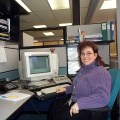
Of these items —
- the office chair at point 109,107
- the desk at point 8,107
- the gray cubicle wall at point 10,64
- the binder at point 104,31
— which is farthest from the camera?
the binder at point 104,31

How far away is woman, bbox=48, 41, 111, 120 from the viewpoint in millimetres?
877

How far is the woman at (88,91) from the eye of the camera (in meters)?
0.88

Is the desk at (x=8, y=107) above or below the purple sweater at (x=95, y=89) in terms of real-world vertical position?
below

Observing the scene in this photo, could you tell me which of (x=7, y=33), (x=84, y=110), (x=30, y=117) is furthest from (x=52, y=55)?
(x=30, y=117)

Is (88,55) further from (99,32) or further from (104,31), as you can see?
(99,32)

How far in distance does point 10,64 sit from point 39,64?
0.48m

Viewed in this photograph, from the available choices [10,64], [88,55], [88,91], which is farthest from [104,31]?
[10,64]

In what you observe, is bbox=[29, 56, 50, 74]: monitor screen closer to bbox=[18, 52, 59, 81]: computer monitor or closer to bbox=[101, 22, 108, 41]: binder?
bbox=[18, 52, 59, 81]: computer monitor

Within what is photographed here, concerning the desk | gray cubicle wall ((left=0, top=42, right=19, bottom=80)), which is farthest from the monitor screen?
the desk

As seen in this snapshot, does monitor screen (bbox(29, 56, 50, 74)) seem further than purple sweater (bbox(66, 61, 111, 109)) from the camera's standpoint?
Yes

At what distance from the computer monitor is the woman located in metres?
0.40

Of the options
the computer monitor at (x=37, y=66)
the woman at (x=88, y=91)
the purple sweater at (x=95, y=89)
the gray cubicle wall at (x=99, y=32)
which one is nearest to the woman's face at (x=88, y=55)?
the woman at (x=88, y=91)

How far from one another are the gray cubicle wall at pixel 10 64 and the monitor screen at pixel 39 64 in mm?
384

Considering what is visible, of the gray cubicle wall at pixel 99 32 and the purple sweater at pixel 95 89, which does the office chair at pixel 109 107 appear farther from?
the gray cubicle wall at pixel 99 32
